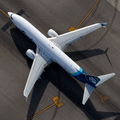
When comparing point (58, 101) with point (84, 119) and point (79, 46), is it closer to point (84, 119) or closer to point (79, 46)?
point (84, 119)

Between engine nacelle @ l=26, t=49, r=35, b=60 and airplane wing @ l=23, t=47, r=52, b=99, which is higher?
engine nacelle @ l=26, t=49, r=35, b=60

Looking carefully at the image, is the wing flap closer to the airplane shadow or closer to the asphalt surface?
the asphalt surface

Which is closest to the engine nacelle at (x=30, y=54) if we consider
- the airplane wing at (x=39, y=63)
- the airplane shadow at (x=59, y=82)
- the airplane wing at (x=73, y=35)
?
the airplane wing at (x=39, y=63)

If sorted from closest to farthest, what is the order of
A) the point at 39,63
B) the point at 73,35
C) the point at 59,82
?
1. the point at 39,63
2. the point at 73,35
3. the point at 59,82

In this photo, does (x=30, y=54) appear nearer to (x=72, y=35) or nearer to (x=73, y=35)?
(x=72, y=35)

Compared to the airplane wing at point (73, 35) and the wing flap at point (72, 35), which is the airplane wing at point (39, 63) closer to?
the airplane wing at point (73, 35)

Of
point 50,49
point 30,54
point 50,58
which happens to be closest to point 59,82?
point 50,58

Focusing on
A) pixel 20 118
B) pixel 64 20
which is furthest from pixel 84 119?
pixel 64 20

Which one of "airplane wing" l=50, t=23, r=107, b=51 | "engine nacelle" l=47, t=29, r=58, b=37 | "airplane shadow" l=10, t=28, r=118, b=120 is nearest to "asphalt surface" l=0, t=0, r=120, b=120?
"airplane shadow" l=10, t=28, r=118, b=120
